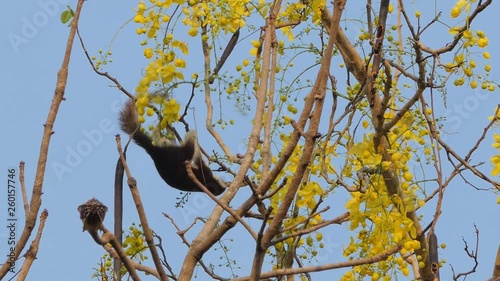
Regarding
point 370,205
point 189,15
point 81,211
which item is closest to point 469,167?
point 370,205

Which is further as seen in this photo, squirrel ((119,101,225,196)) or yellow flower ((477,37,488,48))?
squirrel ((119,101,225,196))

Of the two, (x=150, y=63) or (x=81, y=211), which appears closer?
(x=81, y=211)

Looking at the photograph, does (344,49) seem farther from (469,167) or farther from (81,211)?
(81,211)

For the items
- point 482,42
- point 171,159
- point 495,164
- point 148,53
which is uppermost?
point 171,159

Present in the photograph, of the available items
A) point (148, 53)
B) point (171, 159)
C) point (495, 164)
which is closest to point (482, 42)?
point (495, 164)

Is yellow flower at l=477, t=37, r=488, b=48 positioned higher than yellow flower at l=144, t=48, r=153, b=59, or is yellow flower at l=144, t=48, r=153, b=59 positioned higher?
yellow flower at l=477, t=37, r=488, b=48

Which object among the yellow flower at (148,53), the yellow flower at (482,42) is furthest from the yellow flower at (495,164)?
the yellow flower at (148,53)

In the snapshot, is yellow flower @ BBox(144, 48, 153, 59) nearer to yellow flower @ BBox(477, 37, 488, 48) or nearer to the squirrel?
yellow flower @ BBox(477, 37, 488, 48)

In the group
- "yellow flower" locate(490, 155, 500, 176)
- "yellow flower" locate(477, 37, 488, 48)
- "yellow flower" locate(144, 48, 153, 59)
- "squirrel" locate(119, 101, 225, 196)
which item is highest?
"squirrel" locate(119, 101, 225, 196)

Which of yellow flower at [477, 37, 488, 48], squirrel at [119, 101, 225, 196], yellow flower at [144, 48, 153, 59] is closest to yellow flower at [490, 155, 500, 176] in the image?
yellow flower at [477, 37, 488, 48]

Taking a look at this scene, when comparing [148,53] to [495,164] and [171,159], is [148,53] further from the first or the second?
[171,159]

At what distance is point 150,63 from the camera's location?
2.10 metres

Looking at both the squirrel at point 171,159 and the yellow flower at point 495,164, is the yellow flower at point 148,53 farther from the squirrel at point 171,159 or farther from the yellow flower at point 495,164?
the squirrel at point 171,159

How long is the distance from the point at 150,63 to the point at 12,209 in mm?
471
